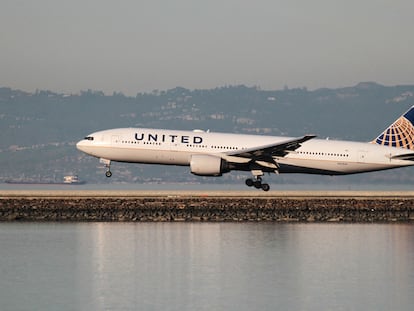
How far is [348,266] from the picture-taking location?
40438mm

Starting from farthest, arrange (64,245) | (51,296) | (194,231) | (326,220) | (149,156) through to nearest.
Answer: (149,156) < (326,220) < (194,231) < (64,245) < (51,296)

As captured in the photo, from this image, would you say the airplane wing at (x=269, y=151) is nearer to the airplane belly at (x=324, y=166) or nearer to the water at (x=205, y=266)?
the airplane belly at (x=324, y=166)

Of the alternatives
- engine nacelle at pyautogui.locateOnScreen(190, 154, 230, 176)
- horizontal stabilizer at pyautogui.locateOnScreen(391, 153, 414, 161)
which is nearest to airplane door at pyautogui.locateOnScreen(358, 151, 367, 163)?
horizontal stabilizer at pyautogui.locateOnScreen(391, 153, 414, 161)

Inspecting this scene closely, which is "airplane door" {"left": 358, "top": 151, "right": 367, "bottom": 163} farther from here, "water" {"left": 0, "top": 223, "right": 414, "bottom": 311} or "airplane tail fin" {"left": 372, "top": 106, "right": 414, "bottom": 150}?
"water" {"left": 0, "top": 223, "right": 414, "bottom": 311}

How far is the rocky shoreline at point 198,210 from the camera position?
56.7 m

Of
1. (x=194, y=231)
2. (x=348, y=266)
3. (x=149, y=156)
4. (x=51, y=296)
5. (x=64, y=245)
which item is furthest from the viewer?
(x=149, y=156)

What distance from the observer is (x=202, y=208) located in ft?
192

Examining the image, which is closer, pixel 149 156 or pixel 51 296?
pixel 51 296

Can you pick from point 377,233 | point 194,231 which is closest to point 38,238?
point 194,231

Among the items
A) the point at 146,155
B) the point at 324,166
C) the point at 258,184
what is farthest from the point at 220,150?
the point at 324,166

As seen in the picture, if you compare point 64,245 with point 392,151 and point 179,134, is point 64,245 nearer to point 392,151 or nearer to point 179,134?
point 179,134

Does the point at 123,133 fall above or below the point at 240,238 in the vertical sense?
above

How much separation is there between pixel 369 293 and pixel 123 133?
36082mm

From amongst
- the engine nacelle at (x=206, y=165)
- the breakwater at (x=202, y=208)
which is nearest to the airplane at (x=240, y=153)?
the engine nacelle at (x=206, y=165)
